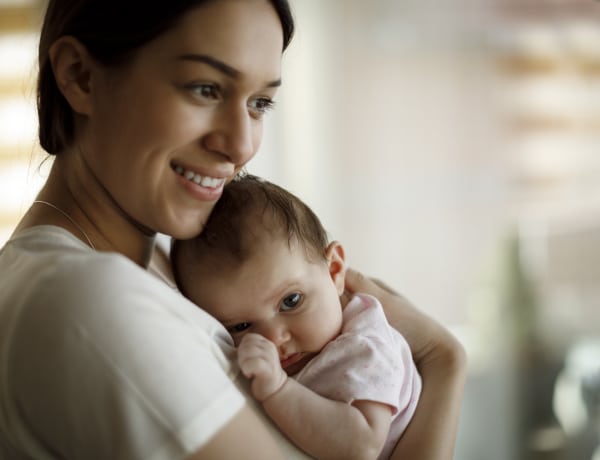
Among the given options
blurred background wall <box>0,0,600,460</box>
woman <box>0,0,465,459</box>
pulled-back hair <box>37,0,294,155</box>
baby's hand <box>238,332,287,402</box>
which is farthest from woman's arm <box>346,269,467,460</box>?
blurred background wall <box>0,0,600,460</box>

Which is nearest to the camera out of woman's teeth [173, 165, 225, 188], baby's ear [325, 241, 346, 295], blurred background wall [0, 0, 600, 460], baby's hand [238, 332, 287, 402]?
baby's hand [238, 332, 287, 402]

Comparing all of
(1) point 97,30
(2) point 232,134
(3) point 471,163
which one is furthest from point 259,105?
(3) point 471,163

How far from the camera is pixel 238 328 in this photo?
1.09 metres

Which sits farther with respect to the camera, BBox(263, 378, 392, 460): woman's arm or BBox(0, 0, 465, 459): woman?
BBox(263, 378, 392, 460): woman's arm

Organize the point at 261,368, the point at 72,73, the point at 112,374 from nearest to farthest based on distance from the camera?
1. the point at 112,374
2. the point at 261,368
3. the point at 72,73

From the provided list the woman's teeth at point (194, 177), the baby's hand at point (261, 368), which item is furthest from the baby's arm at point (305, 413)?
the woman's teeth at point (194, 177)

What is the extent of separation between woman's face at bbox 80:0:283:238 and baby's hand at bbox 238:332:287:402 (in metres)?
0.21

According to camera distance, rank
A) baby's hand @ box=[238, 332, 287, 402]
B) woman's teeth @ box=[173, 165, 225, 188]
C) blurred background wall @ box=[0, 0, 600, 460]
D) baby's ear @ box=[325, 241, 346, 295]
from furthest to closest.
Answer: blurred background wall @ box=[0, 0, 600, 460] < baby's ear @ box=[325, 241, 346, 295] < woman's teeth @ box=[173, 165, 225, 188] < baby's hand @ box=[238, 332, 287, 402]

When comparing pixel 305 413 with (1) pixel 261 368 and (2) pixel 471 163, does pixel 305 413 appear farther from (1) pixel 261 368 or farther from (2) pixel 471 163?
(2) pixel 471 163

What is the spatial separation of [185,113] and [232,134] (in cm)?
7

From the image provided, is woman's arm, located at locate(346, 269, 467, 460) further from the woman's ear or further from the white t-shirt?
the woman's ear

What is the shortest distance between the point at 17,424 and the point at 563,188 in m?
3.58

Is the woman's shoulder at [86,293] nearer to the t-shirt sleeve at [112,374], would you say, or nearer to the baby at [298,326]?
the t-shirt sleeve at [112,374]

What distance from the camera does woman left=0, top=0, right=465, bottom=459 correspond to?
0.80 metres
